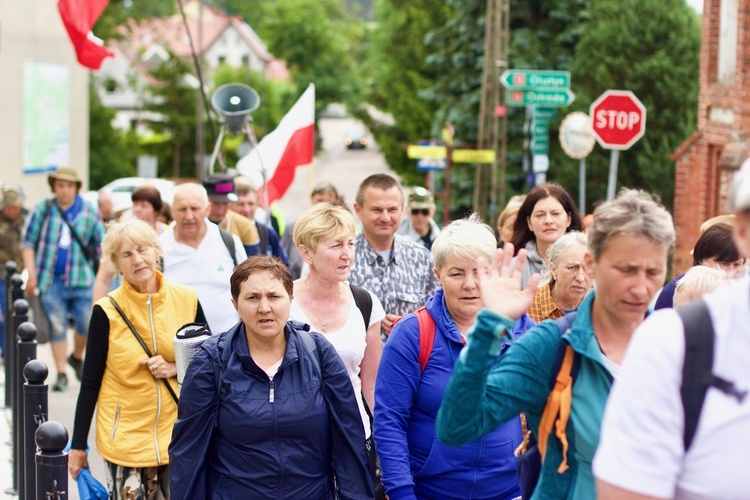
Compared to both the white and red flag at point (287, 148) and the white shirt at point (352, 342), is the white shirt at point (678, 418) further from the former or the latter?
the white and red flag at point (287, 148)

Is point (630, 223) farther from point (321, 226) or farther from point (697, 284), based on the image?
point (321, 226)

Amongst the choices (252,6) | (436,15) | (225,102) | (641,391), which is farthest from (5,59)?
(252,6)

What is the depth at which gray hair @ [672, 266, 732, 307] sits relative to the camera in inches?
187

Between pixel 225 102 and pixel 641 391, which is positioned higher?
pixel 225 102

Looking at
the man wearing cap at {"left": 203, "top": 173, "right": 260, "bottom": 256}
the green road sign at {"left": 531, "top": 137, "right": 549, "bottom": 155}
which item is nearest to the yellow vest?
the man wearing cap at {"left": 203, "top": 173, "right": 260, "bottom": 256}

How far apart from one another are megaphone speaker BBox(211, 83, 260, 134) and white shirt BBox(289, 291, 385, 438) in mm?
6484

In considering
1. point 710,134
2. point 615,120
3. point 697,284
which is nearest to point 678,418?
point 697,284

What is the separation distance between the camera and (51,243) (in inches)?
457

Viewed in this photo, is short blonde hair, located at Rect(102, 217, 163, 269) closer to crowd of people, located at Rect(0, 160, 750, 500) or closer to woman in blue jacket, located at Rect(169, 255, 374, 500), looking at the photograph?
crowd of people, located at Rect(0, 160, 750, 500)

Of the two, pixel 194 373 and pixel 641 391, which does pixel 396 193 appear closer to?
pixel 194 373

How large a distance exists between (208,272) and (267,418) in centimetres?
323

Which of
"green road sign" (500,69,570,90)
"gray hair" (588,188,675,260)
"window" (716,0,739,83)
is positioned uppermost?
"window" (716,0,739,83)

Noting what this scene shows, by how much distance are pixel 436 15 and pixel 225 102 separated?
3223 centimetres

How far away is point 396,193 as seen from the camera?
22.2ft
